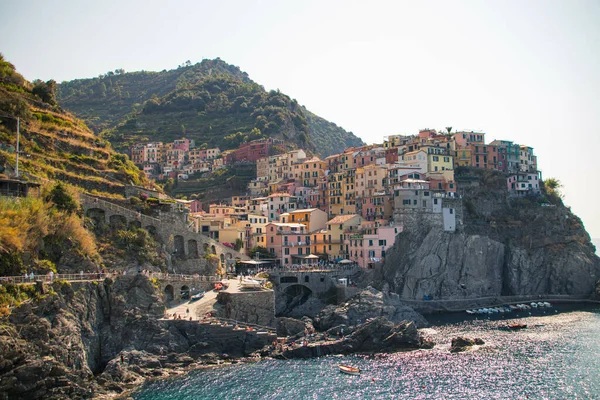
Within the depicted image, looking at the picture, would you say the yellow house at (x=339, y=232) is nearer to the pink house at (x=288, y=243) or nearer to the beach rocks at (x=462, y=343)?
the pink house at (x=288, y=243)

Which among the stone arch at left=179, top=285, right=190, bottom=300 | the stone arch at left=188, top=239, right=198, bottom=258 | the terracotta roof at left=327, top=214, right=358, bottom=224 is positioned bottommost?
the stone arch at left=179, top=285, right=190, bottom=300

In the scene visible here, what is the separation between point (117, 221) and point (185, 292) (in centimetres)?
1058

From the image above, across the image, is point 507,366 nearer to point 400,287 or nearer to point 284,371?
point 284,371

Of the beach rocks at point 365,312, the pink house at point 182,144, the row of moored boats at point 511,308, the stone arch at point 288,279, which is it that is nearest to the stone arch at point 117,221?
the stone arch at point 288,279

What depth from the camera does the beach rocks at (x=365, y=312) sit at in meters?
71.5

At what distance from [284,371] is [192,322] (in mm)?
10396

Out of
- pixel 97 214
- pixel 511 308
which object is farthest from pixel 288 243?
pixel 97 214

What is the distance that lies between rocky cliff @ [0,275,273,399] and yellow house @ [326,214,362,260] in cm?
3283

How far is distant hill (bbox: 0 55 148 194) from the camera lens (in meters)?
67.8

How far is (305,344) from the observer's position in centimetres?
6300

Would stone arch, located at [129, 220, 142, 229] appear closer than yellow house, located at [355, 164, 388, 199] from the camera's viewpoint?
Yes

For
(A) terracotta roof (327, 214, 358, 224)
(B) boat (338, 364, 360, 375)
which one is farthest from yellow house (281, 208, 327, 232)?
(B) boat (338, 364, 360, 375)

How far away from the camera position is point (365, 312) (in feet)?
237

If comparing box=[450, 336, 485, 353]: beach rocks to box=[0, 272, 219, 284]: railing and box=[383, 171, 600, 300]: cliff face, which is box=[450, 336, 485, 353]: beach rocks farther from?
box=[0, 272, 219, 284]: railing
